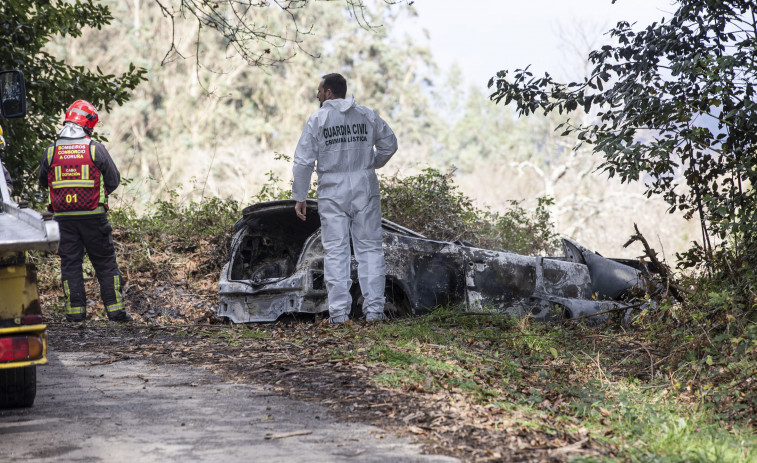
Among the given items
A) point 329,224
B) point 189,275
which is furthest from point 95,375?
point 189,275

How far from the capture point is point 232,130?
35031 millimetres

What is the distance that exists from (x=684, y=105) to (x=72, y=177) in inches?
232

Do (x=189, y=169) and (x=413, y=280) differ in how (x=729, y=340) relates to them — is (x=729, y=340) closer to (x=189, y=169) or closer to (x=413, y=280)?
(x=413, y=280)

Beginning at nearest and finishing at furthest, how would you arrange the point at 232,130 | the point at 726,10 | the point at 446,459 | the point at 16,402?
the point at 446,459
the point at 16,402
the point at 726,10
the point at 232,130

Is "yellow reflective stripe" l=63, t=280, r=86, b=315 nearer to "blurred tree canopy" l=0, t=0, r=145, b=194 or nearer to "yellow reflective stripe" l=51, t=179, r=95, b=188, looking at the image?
"yellow reflective stripe" l=51, t=179, r=95, b=188

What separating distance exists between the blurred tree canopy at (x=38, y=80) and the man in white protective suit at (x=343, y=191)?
4.17m

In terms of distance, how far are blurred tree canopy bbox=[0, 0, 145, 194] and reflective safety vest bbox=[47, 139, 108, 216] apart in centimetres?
235

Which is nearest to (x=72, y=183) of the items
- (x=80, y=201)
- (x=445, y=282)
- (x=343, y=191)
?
(x=80, y=201)

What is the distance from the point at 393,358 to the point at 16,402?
2.39 metres

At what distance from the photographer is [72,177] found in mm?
7699

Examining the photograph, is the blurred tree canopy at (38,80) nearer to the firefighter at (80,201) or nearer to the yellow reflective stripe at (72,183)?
the firefighter at (80,201)

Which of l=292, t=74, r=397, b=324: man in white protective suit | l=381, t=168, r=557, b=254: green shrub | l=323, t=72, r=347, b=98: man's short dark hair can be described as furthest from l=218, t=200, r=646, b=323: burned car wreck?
l=381, t=168, r=557, b=254: green shrub

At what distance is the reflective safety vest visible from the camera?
7.69 metres

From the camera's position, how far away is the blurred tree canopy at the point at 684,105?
5605mm
